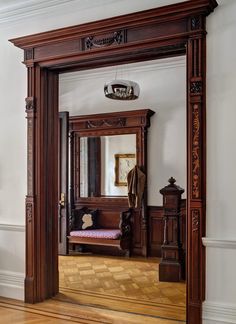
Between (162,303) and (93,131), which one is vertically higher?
(93,131)

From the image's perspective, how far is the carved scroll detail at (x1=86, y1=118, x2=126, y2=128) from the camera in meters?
6.15

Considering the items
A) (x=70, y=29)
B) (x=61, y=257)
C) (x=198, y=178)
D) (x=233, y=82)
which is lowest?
(x=61, y=257)

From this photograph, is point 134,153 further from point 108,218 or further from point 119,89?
point 119,89

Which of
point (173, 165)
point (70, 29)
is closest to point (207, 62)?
point (70, 29)

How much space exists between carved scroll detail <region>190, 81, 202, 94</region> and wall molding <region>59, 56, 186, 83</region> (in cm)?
264

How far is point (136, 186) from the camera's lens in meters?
5.92

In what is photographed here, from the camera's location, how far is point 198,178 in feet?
10.3

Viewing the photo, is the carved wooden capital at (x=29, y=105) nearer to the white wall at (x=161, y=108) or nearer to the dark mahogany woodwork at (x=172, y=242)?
the dark mahogany woodwork at (x=172, y=242)

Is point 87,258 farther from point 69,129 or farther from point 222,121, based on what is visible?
point 222,121

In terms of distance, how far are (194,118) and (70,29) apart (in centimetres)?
150

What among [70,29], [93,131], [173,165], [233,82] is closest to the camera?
[233,82]

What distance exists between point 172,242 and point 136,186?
4.35 ft

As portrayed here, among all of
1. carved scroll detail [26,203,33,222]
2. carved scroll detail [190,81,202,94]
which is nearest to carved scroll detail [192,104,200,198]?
carved scroll detail [190,81,202,94]

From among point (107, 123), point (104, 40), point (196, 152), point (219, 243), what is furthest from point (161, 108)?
point (219, 243)
